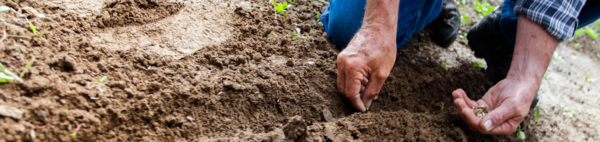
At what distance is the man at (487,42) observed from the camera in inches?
55.4

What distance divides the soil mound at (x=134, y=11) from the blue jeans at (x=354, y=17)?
0.91m

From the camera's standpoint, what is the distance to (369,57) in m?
1.37

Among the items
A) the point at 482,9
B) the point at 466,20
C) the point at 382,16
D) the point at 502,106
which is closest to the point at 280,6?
the point at 382,16

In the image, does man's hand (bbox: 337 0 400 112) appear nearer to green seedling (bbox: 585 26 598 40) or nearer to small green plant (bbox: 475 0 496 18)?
small green plant (bbox: 475 0 496 18)

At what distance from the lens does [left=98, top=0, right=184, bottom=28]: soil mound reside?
1.43m

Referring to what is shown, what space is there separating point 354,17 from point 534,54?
1.02 metres

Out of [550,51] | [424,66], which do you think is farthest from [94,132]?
[550,51]

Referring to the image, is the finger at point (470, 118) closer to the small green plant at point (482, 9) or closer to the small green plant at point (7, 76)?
the small green plant at point (7, 76)

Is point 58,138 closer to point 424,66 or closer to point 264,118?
point 264,118

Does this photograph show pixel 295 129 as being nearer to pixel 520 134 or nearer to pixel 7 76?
pixel 7 76

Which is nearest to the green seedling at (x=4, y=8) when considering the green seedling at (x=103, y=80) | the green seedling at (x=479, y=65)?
the green seedling at (x=103, y=80)

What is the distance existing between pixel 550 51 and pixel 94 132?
87.1 inches

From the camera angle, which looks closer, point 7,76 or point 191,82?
point 7,76

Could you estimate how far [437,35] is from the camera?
7.97 feet
